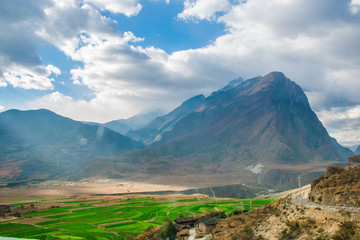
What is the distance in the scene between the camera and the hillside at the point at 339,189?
1970cm

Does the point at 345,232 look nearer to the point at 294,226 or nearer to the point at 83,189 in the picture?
the point at 294,226

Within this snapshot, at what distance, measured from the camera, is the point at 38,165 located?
641 feet

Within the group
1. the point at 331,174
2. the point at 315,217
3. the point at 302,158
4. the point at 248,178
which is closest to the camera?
the point at 315,217

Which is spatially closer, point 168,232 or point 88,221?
point 168,232

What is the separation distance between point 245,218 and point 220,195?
278ft

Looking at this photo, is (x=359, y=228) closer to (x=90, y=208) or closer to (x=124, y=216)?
(x=124, y=216)

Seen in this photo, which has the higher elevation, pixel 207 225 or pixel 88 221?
pixel 207 225

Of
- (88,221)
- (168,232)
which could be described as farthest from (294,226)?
(88,221)

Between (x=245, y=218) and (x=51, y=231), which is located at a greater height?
(x=245, y=218)

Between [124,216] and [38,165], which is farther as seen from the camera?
[38,165]

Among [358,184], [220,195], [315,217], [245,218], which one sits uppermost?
[358,184]

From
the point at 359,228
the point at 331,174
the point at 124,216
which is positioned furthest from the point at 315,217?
the point at 124,216

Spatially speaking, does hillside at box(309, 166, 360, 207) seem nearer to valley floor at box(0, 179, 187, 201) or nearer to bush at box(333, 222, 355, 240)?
bush at box(333, 222, 355, 240)

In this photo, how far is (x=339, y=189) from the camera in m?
21.3
